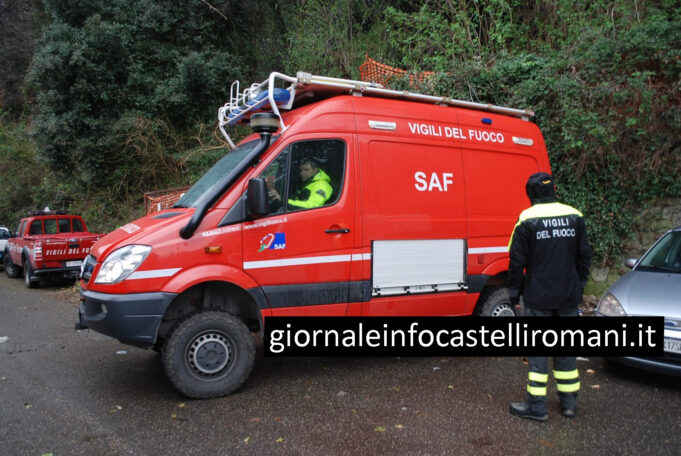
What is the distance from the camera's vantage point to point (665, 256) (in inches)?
211

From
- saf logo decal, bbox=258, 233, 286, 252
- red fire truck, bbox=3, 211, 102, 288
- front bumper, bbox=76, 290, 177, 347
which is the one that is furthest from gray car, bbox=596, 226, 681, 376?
red fire truck, bbox=3, 211, 102, 288

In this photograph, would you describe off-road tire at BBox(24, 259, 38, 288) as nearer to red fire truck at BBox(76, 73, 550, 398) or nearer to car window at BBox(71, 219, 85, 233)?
car window at BBox(71, 219, 85, 233)

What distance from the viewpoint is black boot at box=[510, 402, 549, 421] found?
385 centimetres

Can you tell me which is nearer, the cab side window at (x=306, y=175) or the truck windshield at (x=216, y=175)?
the cab side window at (x=306, y=175)

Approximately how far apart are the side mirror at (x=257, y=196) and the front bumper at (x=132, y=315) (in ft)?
3.20

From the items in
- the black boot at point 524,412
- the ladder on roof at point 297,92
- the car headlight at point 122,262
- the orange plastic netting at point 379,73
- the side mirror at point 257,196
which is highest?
the orange plastic netting at point 379,73

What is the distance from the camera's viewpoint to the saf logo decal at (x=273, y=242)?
4.39 metres

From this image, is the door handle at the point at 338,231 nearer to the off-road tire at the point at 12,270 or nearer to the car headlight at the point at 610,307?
the car headlight at the point at 610,307

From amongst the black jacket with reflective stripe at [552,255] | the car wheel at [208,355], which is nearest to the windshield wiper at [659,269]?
the black jacket with reflective stripe at [552,255]

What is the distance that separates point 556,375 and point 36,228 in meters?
12.6

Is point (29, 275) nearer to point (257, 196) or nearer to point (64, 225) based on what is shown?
point (64, 225)

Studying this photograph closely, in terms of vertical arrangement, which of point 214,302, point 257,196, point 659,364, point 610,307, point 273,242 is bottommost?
point 659,364

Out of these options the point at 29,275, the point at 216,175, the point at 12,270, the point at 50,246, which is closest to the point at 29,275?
the point at 29,275

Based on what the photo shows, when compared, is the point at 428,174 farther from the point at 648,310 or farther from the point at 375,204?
the point at 648,310
